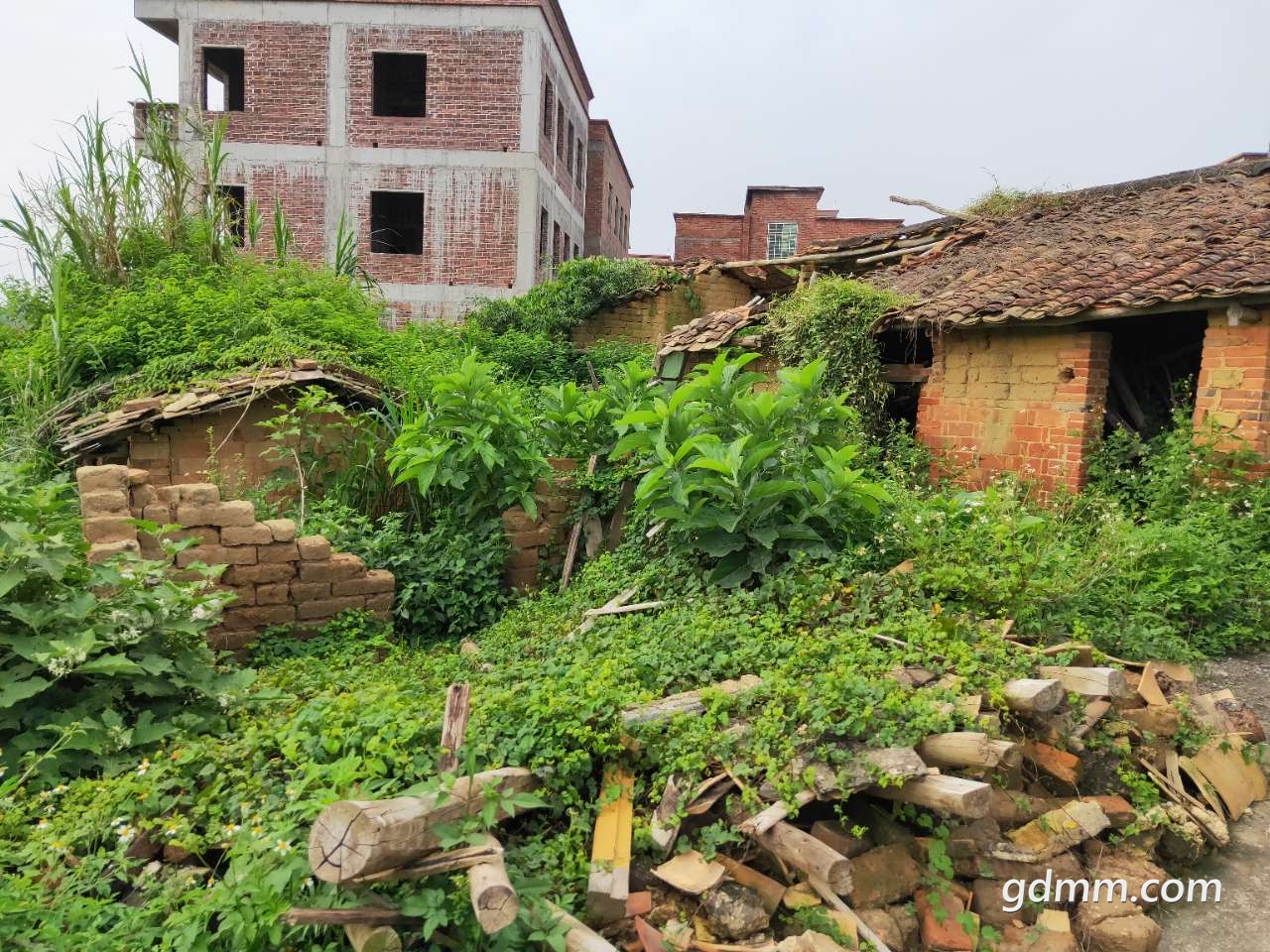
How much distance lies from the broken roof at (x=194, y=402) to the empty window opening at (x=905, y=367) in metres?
5.33

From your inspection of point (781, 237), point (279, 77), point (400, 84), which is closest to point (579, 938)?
point (279, 77)

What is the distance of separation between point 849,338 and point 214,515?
20.0 ft

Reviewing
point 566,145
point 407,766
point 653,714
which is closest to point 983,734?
point 653,714

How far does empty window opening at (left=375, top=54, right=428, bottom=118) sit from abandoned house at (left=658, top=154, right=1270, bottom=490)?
13154mm

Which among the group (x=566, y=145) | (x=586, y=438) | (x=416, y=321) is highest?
(x=566, y=145)

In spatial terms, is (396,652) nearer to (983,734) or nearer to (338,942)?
(338,942)

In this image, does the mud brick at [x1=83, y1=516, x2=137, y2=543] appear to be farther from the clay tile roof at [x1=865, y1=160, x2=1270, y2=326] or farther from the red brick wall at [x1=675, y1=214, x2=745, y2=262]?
the red brick wall at [x1=675, y1=214, x2=745, y2=262]

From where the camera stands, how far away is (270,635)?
5.45 m

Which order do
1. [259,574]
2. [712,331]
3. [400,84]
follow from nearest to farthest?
1. [259,574]
2. [712,331]
3. [400,84]

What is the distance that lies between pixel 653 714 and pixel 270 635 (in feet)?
10.6

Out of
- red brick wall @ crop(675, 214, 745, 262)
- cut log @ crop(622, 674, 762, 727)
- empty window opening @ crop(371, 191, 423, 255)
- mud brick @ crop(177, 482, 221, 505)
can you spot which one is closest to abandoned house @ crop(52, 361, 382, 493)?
mud brick @ crop(177, 482, 221, 505)

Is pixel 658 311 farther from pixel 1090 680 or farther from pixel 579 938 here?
pixel 579 938

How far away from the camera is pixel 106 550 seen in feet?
15.3

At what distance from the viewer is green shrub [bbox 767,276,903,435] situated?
28.5 feet
